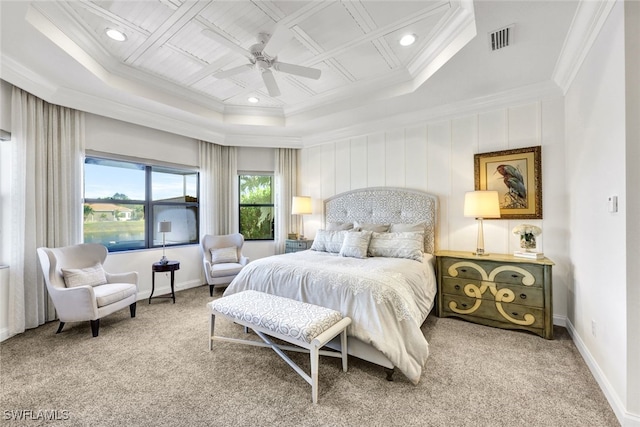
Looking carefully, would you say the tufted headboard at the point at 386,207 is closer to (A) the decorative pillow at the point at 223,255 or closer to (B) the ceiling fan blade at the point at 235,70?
(A) the decorative pillow at the point at 223,255

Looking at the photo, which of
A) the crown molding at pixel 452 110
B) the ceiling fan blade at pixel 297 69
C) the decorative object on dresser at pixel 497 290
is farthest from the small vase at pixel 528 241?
the ceiling fan blade at pixel 297 69

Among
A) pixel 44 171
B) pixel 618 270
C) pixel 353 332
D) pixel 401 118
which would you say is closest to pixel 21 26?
pixel 44 171

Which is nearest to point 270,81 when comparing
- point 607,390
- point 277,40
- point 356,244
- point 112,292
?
point 277,40

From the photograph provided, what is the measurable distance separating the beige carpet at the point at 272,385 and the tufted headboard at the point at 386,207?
159 centimetres

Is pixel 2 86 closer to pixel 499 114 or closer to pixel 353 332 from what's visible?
pixel 353 332

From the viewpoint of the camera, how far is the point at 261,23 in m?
2.51

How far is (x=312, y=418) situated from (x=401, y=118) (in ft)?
12.6

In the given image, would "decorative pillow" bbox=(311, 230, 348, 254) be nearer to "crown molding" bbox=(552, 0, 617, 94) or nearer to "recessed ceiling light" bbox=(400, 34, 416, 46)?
"recessed ceiling light" bbox=(400, 34, 416, 46)

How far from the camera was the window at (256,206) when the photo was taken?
5543 millimetres

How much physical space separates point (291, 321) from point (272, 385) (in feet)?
1.71

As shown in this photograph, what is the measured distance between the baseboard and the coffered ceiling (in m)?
2.69

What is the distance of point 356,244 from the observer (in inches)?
137

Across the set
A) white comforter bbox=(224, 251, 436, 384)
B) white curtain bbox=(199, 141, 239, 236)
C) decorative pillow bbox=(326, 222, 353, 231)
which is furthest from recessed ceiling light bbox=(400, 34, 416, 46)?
white curtain bbox=(199, 141, 239, 236)
